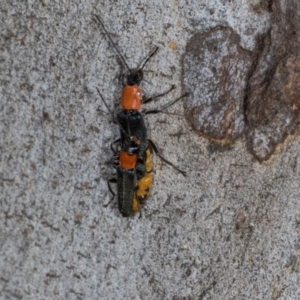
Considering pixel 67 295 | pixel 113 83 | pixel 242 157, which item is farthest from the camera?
pixel 67 295

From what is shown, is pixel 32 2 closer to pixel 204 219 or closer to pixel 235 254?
pixel 204 219

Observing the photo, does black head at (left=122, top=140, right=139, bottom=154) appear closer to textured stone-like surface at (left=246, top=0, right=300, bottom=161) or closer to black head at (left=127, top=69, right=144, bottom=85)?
black head at (left=127, top=69, right=144, bottom=85)

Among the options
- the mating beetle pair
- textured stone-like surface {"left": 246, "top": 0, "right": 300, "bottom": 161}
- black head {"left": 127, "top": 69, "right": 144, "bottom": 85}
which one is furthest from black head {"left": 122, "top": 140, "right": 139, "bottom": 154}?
textured stone-like surface {"left": 246, "top": 0, "right": 300, "bottom": 161}

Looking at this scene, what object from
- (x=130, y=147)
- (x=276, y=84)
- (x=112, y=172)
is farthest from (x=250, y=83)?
(x=112, y=172)

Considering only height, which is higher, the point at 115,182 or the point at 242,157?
the point at 242,157

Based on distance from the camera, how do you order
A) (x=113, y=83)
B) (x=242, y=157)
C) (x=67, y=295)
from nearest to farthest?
(x=242, y=157) < (x=113, y=83) < (x=67, y=295)

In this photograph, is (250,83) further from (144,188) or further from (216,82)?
(144,188)

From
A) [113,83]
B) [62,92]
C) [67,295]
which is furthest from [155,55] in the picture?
[67,295]
